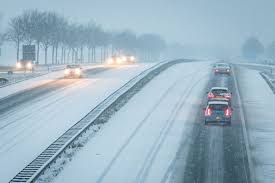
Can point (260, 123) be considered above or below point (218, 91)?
below

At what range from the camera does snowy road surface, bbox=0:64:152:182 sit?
107ft

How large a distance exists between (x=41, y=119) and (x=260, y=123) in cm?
1645

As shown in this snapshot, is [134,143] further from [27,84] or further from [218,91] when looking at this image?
[27,84]

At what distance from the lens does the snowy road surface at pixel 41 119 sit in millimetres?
32594

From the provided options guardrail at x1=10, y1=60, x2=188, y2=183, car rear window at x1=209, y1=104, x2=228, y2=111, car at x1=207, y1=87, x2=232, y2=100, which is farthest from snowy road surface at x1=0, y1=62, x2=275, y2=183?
car rear window at x1=209, y1=104, x2=228, y2=111

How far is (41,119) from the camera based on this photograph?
141ft

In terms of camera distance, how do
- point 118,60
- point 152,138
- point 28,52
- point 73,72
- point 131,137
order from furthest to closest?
point 118,60, point 28,52, point 73,72, point 131,137, point 152,138

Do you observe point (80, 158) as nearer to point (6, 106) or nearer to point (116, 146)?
point (116, 146)

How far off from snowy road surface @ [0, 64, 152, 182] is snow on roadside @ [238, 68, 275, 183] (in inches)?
Result: 496

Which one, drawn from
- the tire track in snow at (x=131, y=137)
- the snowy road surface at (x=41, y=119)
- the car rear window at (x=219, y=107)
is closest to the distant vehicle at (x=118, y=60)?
the snowy road surface at (x=41, y=119)

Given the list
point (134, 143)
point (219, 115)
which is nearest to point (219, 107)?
point (219, 115)

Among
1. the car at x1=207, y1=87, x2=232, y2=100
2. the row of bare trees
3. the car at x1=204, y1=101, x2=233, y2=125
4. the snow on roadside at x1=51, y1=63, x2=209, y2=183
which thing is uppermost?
the row of bare trees

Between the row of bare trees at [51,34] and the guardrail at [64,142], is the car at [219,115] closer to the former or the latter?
the guardrail at [64,142]

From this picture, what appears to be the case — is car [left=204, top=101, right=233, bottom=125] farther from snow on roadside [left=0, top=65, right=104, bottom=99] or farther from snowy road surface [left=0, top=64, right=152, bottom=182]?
snow on roadside [left=0, top=65, right=104, bottom=99]
